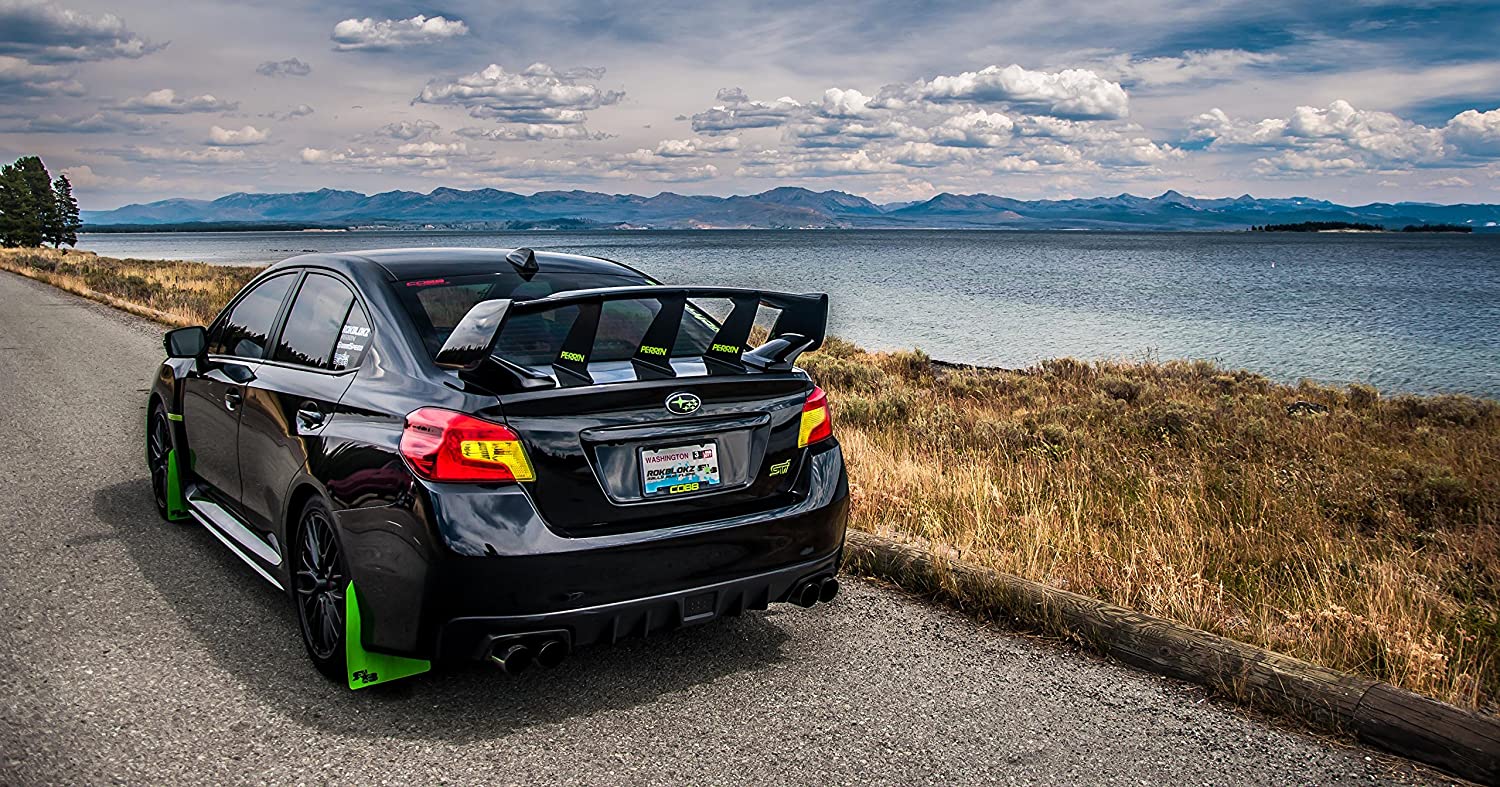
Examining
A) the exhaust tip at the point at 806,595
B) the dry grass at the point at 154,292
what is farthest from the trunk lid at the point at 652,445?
the dry grass at the point at 154,292

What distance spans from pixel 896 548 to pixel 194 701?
10.2 ft

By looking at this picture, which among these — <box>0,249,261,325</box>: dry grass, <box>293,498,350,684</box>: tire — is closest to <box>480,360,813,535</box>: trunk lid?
<box>293,498,350,684</box>: tire

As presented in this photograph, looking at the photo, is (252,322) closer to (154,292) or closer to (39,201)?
(154,292)

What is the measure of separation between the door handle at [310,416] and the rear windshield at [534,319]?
0.54 meters

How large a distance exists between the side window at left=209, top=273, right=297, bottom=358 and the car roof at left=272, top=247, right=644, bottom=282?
16 centimetres

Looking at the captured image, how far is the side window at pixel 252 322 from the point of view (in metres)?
5.09

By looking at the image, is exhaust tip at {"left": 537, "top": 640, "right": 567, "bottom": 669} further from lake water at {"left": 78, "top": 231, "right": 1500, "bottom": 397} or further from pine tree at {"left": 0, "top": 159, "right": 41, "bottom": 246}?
pine tree at {"left": 0, "top": 159, "right": 41, "bottom": 246}

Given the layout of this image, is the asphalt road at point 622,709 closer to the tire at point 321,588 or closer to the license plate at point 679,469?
the tire at point 321,588

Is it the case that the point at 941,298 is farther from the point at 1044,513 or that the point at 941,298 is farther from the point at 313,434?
the point at 313,434

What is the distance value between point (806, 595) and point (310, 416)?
2027 millimetres

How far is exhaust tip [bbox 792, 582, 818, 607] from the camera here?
411cm

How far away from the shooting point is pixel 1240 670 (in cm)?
397

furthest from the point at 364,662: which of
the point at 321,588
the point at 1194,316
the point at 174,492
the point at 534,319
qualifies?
the point at 1194,316

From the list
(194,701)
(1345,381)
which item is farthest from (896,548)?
(1345,381)
